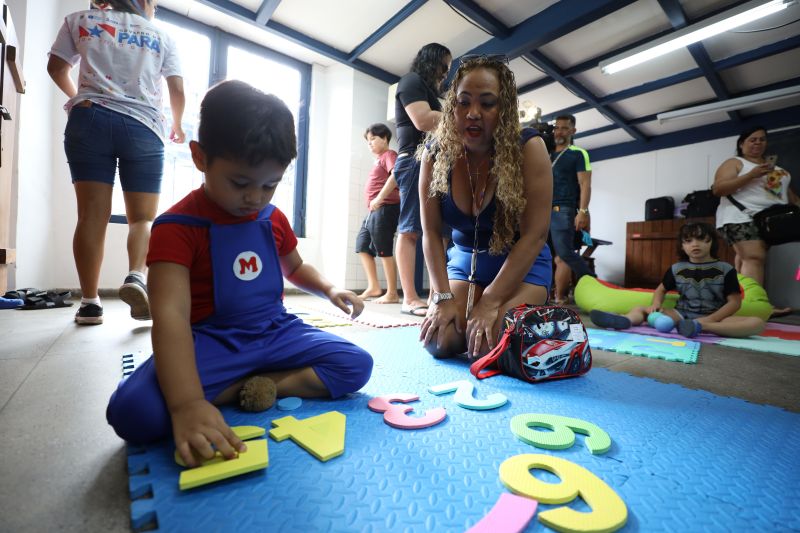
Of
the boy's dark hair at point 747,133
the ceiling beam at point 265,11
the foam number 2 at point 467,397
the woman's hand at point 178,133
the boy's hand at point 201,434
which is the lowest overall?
the foam number 2 at point 467,397

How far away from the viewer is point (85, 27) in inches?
60.1

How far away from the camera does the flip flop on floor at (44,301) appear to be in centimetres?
206

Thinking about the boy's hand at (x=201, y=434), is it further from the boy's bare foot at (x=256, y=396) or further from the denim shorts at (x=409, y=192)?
the denim shorts at (x=409, y=192)

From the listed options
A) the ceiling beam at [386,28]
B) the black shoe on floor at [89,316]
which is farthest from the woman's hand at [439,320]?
the ceiling beam at [386,28]

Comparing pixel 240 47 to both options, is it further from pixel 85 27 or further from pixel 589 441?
pixel 589 441

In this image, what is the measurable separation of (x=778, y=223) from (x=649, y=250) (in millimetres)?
3825

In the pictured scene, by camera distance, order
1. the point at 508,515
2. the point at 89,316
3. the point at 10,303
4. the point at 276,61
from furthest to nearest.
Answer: the point at 276,61, the point at 10,303, the point at 89,316, the point at 508,515

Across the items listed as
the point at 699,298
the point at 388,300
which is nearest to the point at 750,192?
the point at 699,298

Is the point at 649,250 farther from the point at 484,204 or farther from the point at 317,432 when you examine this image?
the point at 317,432

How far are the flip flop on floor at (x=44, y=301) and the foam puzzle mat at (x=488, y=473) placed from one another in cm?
210

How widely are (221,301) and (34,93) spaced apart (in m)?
2.75

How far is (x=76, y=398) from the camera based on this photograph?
2.65 feet

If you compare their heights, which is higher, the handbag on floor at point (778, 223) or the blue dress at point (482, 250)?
the handbag on floor at point (778, 223)

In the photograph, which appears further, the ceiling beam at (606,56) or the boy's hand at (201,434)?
the ceiling beam at (606,56)
